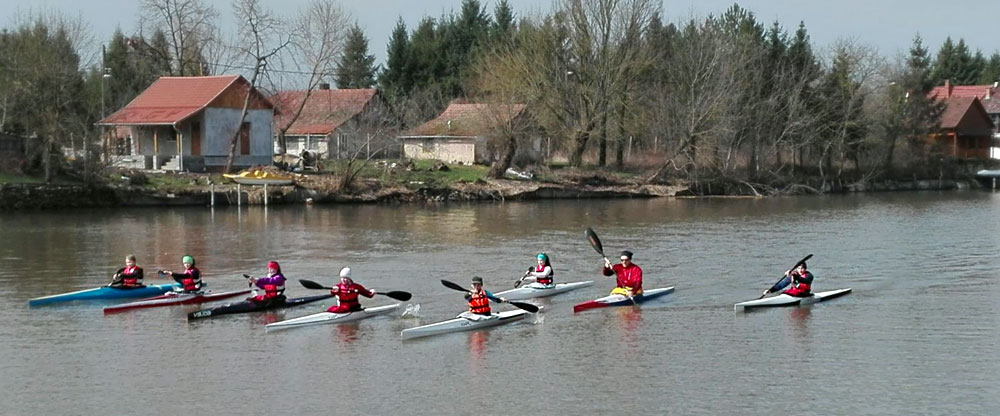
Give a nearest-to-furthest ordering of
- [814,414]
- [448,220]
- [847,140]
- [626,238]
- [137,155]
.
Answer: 1. [814,414]
2. [626,238]
3. [448,220]
4. [137,155]
5. [847,140]

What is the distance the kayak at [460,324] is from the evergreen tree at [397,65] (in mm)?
61522

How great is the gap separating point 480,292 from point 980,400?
942cm

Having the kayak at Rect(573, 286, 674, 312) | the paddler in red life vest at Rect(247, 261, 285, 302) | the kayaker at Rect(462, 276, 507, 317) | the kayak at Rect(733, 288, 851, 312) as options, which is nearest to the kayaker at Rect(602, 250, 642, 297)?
the kayak at Rect(573, 286, 674, 312)

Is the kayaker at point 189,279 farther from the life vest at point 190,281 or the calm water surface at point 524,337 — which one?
the calm water surface at point 524,337

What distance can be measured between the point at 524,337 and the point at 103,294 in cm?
993

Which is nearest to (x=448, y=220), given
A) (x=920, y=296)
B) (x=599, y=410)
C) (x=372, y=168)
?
(x=372, y=168)

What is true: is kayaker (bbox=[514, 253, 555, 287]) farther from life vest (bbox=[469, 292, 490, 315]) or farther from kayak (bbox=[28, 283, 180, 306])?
kayak (bbox=[28, 283, 180, 306])

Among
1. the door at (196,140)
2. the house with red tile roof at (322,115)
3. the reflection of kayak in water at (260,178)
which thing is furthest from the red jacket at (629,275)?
the house with red tile roof at (322,115)

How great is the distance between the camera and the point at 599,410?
1655 cm

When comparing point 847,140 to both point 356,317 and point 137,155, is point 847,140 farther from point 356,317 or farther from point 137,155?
point 356,317

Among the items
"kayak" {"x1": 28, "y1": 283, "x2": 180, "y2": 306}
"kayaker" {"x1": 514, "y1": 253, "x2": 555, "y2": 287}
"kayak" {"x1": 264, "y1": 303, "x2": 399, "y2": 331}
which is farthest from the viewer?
"kayaker" {"x1": 514, "y1": 253, "x2": 555, "y2": 287}

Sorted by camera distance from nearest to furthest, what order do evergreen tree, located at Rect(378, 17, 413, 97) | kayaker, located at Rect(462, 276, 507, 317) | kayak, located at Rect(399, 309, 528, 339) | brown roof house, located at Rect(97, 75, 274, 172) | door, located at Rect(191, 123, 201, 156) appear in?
kayak, located at Rect(399, 309, 528, 339) → kayaker, located at Rect(462, 276, 507, 317) → brown roof house, located at Rect(97, 75, 274, 172) → door, located at Rect(191, 123, 201, 156) → evergreen tree, located at Rect(378, 17, 413, 97)

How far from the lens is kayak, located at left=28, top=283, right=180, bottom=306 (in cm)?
2481

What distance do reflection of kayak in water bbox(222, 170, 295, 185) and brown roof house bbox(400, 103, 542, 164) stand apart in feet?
45.0
